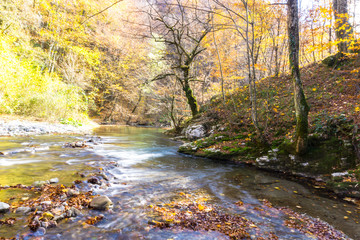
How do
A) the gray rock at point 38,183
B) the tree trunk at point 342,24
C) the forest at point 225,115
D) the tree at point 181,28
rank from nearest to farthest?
the forest at point 225,115 → the gray rock at point 38,183 → the tree trunk at point 342,24 → the tree at point 181,28

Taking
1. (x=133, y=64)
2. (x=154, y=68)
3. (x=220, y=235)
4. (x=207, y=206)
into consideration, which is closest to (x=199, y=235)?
(x=220, y=235)

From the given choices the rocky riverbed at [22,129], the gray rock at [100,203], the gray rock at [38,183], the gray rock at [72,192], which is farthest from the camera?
the rocky riverbed at [22,129]

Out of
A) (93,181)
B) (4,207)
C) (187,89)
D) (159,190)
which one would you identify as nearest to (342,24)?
(187,89)

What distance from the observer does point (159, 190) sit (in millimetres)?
3684

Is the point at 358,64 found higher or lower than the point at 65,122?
higher

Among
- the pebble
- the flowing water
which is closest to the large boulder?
the flowing water

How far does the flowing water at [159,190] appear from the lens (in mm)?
2297

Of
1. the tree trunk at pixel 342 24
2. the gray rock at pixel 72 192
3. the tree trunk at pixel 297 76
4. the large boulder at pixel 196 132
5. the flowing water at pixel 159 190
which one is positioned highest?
the tree trunk at pixel 342 24

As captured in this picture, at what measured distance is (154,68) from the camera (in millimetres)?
17406

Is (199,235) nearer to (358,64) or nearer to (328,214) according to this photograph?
(328,214)

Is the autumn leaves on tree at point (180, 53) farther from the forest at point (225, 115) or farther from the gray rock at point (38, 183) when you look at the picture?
the gray rock at point (38, 183)

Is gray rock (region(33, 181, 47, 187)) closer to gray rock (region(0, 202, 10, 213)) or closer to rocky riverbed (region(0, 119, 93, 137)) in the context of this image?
gray rock (region(0, 202, 10, 213))

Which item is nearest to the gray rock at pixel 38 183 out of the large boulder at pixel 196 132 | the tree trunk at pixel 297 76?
the tree trunk at pixel 297 76

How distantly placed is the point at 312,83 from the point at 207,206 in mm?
8140
